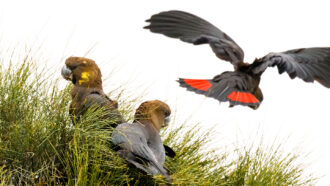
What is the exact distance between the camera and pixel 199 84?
3.50 metres

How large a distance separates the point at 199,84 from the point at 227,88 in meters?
0.18

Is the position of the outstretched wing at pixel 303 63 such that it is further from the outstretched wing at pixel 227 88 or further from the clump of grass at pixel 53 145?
the clump of grass at pixel 53 145

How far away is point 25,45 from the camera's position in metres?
3.24

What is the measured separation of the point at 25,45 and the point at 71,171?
2.56 ft

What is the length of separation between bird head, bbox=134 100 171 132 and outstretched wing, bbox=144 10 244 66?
1017mm

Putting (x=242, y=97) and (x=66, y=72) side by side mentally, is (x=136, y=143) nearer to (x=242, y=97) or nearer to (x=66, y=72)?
(x=66, y=72)

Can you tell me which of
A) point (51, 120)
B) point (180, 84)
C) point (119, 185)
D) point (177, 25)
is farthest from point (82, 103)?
point (177, 25)

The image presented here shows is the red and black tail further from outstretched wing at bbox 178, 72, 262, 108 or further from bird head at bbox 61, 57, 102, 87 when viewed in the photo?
bird head at bbox 61, 57, 102, 87

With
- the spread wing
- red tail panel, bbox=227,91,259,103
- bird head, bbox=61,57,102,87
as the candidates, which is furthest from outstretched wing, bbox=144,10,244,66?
the spread wing

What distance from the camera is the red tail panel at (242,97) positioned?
351 cm

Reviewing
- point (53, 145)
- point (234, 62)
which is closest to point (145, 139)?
point (53, 145)

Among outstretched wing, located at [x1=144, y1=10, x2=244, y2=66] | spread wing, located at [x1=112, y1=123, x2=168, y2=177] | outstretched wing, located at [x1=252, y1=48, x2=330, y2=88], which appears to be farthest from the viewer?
outstretched wing, located at [x1=144, y1=10, x2=244, y2=66]

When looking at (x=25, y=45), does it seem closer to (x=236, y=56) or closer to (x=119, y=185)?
(x=119, y=185)

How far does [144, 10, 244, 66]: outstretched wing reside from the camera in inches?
155
